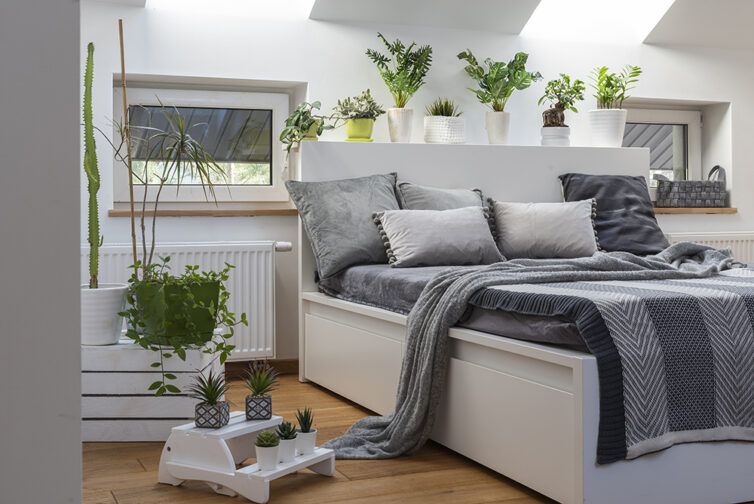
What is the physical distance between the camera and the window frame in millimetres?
3975

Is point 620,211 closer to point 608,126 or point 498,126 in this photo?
point 608,126

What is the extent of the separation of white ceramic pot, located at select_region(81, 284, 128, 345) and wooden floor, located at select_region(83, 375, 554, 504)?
34 cm

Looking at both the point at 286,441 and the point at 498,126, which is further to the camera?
the point at 498,126

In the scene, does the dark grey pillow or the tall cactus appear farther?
the dark grey pillow

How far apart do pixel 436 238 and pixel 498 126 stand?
103 centimetres

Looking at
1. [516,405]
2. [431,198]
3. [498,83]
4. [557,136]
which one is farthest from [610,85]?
[516,405]

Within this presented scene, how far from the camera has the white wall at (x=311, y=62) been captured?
3.78m

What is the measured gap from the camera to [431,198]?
3.65m

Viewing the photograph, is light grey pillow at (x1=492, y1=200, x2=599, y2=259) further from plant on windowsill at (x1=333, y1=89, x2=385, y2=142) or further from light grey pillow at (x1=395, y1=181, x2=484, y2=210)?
plant on windowsill at (x1=333, y1=89, x2=385, y2=142)

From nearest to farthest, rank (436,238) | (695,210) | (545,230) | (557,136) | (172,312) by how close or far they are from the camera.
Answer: (172,312), (436,238), (545,230), (557,136), (695,210)

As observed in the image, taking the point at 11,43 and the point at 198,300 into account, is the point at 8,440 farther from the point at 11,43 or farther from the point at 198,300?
the point at 198,300

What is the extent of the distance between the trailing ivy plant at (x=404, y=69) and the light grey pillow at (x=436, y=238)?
0.77 m

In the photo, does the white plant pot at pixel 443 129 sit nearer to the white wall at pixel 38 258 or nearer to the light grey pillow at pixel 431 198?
the light grey pillow at pixel 431 198

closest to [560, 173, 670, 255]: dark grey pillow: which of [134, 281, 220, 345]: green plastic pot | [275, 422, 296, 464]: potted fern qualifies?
[134, 281, 220, 345]: green plastic pot
